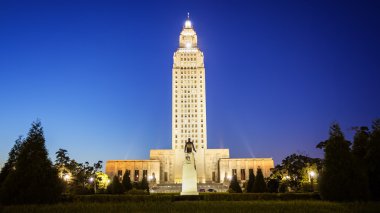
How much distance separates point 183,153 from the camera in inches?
3954

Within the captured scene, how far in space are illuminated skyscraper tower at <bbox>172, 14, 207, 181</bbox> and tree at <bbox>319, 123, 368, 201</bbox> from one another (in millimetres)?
75586

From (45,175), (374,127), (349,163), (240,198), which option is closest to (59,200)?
(45,175)

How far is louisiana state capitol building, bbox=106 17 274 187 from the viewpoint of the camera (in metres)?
99.5

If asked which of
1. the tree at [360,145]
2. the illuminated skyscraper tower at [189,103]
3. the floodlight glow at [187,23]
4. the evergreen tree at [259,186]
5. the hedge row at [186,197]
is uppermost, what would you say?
the floodlight glow at [187,23]

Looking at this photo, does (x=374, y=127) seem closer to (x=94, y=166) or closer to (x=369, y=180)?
(x=369, y=180)

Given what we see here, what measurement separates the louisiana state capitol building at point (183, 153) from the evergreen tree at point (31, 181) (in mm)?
73707

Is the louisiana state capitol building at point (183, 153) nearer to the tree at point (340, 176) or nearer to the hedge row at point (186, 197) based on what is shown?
the hedge row at point (186, 197)

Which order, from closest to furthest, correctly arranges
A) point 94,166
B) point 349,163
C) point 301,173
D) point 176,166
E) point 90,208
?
point 90,208, point 349,163, point 301,173, point 94,166, point 176,166

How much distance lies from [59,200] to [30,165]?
3129 millimetres

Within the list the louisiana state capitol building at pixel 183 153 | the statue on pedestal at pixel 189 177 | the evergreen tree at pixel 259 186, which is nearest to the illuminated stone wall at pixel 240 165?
the louisiana state capitol building at pixel 183 153

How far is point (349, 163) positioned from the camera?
82.3ft

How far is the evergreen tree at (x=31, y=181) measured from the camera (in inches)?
923

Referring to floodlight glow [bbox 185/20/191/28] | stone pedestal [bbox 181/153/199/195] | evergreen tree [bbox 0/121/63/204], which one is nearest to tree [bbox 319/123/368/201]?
stone pedestal [bbox 181/153/199/195]

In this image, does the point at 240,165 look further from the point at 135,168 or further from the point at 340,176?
the point at 340,176
